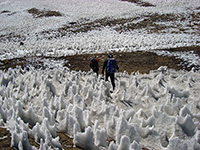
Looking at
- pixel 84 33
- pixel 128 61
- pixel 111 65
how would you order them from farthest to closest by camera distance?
1. pixel 84 33
2. pixel 128 61
3. pixel 111 65

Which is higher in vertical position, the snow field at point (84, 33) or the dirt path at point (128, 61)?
the snow field at point (84, 33)

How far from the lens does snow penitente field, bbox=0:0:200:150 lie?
372 cm

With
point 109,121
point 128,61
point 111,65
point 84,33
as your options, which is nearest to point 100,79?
point 111,65

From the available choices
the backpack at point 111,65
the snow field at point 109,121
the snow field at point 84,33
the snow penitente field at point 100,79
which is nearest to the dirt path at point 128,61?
the snow penitente field at point 100,79

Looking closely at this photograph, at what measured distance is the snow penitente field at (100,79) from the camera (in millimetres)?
3717

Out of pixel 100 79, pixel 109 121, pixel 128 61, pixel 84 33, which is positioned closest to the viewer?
pixel 109 121

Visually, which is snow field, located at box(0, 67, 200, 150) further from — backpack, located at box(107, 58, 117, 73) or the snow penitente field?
backpack, located at box(107, 58, 117, 73)

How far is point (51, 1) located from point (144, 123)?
4732cm

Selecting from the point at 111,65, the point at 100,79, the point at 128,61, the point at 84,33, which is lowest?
the point at 100,79

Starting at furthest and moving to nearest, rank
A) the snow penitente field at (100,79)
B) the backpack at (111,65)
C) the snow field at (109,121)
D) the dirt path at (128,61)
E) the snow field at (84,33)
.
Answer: the snow field at (84,33) < the dirt path at (128,61) < the backpack at (111,65) < the snow penitente field at (100,79) < the snow field at (109,121)

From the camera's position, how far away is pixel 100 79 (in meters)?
8.54

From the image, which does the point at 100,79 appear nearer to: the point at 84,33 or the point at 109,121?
the point at 109,121

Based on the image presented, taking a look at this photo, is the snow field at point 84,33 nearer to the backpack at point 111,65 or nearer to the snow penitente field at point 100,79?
the snow penitente field at point 100,79

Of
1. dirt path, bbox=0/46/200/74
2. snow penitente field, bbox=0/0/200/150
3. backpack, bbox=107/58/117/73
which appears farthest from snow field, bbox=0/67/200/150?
dirt path, bbox=0/46/200/74
